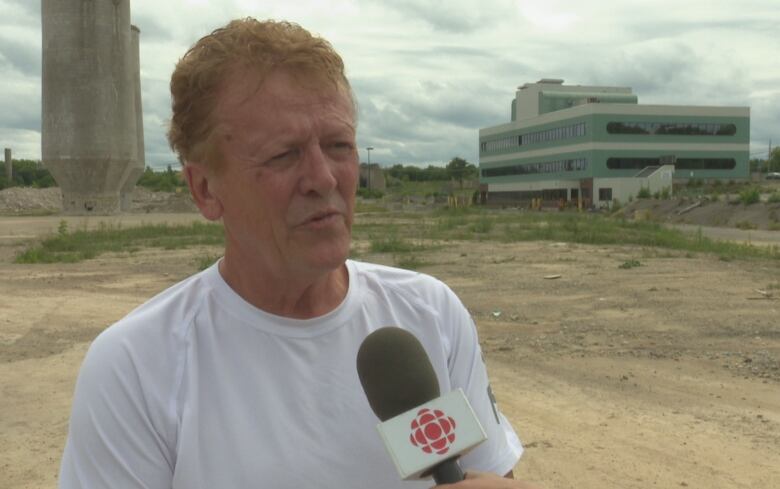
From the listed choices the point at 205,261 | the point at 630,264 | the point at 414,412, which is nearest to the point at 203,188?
the point at 414,412

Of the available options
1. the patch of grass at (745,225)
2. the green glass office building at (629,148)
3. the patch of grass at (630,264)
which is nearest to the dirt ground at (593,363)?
the patch of grass at (630,264)

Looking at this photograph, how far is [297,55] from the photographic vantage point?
170 centimetres

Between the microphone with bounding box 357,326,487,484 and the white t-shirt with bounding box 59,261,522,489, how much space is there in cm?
19

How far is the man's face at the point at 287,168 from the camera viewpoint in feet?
5.53

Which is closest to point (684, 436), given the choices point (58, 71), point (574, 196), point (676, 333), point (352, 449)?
point (676, 333)

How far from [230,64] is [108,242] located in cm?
2322

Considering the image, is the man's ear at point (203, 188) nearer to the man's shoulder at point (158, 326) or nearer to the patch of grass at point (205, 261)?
the man's shoulder at point (158, 326)

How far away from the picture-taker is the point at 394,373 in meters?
1.45

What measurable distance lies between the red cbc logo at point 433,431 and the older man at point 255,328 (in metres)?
0.38

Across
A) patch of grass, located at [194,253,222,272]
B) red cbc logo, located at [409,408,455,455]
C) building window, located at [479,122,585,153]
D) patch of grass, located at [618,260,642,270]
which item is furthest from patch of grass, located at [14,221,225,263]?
building window, located at [479,122,585,153]

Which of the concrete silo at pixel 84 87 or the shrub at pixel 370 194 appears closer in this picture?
the concrete silo at pixel 84 87

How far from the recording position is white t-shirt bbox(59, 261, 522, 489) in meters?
1.59

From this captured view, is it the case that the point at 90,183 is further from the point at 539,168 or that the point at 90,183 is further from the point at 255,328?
the point at 255,328

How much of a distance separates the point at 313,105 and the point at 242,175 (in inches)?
7.8
